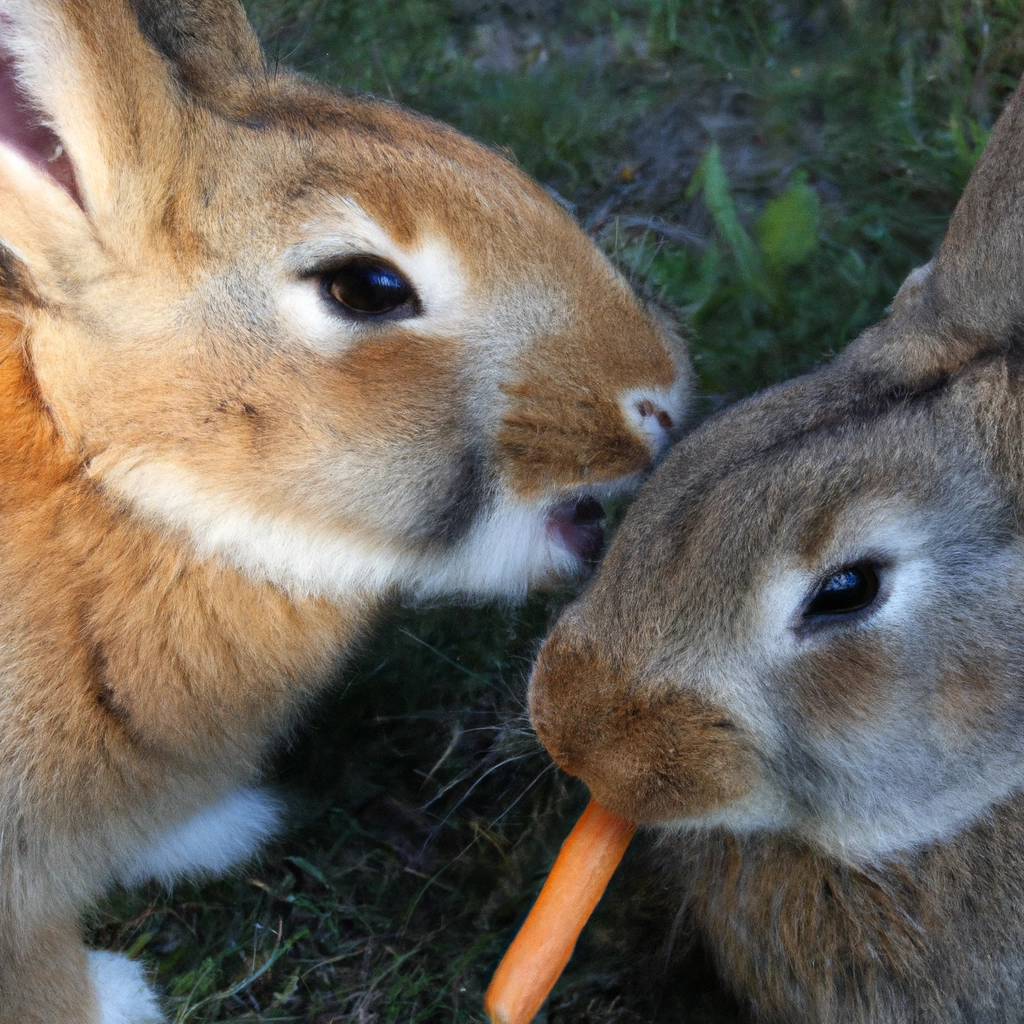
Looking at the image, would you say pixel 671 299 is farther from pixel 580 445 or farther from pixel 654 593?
pixel 654 593

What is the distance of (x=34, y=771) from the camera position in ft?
7.84

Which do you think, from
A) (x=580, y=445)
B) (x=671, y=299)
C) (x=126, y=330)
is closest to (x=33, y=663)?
(x=126, y=330)

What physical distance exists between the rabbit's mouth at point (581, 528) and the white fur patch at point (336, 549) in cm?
2

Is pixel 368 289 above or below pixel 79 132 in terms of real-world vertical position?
below

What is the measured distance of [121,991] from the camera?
303 centimetres

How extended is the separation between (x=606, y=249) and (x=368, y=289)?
70.2 inches

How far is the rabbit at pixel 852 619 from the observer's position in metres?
2.06

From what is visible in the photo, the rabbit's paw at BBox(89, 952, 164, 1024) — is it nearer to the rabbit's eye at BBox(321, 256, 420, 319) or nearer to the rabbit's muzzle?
the rabbit's muzzle

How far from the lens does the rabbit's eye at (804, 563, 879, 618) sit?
2.06 metres

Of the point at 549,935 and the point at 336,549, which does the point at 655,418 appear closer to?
the point at 336,549

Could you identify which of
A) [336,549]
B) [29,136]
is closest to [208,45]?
[29,136]

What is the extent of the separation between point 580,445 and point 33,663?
112cm

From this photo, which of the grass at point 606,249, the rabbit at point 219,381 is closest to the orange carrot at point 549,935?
the grass at point 606,249

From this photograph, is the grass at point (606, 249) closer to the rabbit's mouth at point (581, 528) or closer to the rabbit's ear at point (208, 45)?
the rabbit's mouth at point (581, 528)
